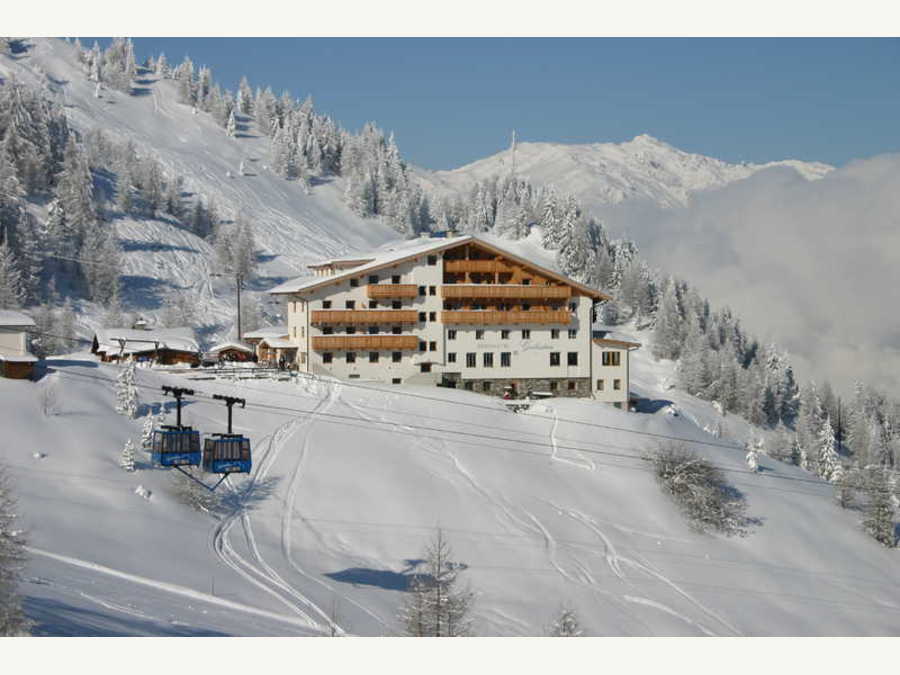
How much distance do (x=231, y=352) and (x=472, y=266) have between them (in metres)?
21.6

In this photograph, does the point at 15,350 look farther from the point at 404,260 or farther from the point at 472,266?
the point at 472,266

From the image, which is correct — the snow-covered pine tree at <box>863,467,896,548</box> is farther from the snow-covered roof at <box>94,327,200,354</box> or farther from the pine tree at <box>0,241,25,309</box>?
the pine tree at <box>0,241,25,309</box>

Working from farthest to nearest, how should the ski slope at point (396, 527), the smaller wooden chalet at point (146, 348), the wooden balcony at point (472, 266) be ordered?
the wooden balcony at point (472, 266) → the smaller wooden chalet at point (146, 348) → the ski slope at point (396, 527)

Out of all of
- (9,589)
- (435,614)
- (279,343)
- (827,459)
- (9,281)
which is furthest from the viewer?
(9,281)

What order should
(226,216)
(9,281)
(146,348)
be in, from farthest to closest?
(226,216)
(9,281)
(146,348)

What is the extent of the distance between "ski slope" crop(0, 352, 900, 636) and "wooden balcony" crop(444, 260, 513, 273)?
39.4 ft

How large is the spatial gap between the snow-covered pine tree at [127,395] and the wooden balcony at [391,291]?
24.2m

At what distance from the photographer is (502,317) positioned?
77250 mm

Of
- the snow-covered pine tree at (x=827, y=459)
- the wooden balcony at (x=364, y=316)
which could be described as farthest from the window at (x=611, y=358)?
the snow-covered pine tree at (x=827, y=459)

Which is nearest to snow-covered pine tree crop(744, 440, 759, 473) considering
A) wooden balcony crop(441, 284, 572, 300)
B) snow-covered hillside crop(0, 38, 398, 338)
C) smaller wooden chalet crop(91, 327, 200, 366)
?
wooden balcony crop(441, 284, 572, 300)

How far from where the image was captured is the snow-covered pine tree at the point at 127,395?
54781 mm

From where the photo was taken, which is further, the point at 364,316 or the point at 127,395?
the point at 364,316

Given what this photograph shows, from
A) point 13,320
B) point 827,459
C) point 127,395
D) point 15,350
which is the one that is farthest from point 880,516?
point 13,320

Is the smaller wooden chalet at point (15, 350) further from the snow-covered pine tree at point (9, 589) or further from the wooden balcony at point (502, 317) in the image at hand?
the wooden balcony at point (502, 317)
